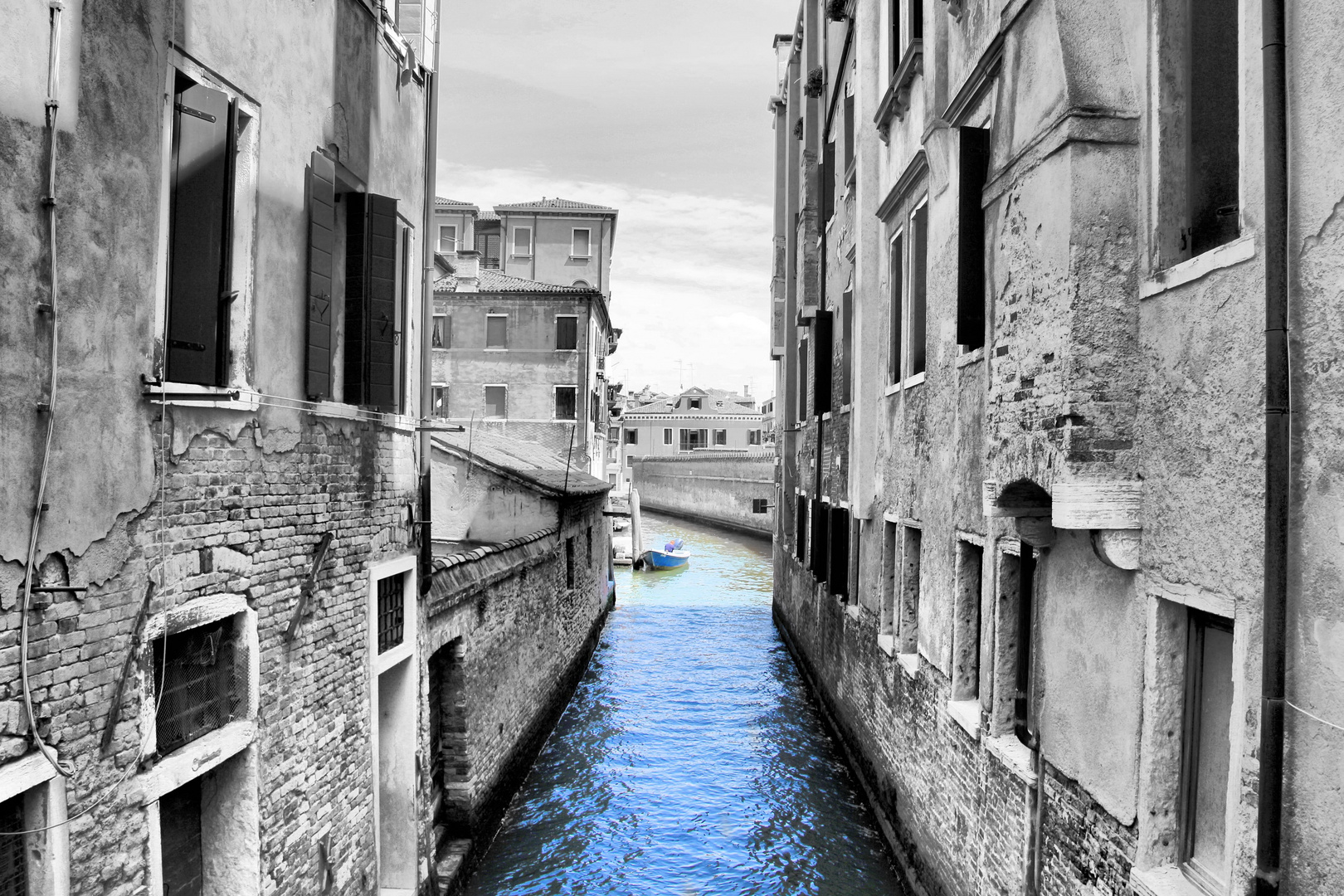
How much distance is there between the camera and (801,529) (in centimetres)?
1627

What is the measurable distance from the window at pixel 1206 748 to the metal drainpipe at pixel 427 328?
4866mm

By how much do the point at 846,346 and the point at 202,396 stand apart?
862 cm

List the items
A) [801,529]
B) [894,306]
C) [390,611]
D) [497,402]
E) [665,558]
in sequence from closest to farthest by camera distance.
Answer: [390,611] < [894,306] < [801,529] < [497,402] < [665,558]

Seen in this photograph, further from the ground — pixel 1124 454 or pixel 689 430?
pixel 689 430

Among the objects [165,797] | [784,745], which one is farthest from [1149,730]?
[784,745]

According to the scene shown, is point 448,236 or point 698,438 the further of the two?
point 698,438

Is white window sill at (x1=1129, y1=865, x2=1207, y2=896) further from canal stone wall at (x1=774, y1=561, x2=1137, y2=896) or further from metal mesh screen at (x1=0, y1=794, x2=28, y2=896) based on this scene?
metal mesh screen at (x1=0, y1=794, x2=28, y2=896)

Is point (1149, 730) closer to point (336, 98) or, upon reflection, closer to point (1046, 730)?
point (1046, 730)

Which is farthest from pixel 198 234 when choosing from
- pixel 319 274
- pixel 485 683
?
pixel 485 683

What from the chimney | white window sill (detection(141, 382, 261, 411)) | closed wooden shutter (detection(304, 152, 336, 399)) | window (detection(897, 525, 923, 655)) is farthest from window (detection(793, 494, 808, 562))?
the chimney

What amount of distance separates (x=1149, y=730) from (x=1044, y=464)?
3.81 ft

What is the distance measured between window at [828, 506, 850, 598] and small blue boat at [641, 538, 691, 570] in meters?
18.4

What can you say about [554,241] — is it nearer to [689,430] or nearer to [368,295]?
[368,295]

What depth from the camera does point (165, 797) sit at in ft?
13.3
